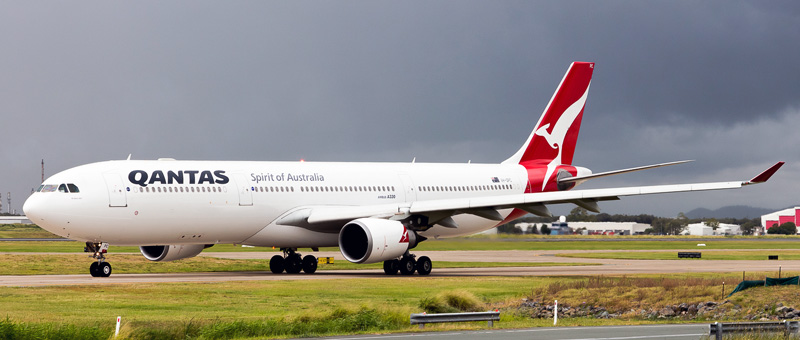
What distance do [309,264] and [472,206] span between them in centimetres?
796

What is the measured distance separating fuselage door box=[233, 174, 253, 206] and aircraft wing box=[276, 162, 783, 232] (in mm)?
1792

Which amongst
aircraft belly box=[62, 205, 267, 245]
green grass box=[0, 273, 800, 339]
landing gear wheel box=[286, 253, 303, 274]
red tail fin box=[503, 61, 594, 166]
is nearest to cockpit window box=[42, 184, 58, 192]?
aircraft belly box=[62, 205, 267, 245]

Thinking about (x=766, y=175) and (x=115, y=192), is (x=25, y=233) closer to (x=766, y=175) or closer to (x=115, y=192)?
(x=115, y=192)

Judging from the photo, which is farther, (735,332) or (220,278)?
(220,278)

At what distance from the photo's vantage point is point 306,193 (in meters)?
41.4

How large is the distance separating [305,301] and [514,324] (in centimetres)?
741

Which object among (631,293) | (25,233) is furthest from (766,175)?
(25,233)

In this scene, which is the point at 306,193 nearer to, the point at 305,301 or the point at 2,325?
the point at 305,301

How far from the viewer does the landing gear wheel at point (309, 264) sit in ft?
142

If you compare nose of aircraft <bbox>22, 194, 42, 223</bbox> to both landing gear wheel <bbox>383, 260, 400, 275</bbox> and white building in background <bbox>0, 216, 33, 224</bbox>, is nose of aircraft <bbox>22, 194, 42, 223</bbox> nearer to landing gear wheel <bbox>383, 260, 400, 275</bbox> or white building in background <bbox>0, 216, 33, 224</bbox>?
landing gear wheel <bbox>383, 260, 400, 275</bbox>

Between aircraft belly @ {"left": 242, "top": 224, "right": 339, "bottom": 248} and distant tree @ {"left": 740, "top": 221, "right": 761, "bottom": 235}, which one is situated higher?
distant tree @ {"left": 740, "top": 221, "right": 761, "bottom": 235}

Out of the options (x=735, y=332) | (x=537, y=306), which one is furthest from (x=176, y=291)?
(x=735, y=332)

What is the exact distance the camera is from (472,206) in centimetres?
3950

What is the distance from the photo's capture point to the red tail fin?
168 ft
